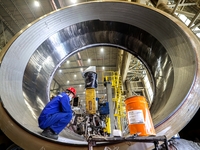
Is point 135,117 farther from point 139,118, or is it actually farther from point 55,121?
point 55,121

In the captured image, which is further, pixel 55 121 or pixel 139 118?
pixel 55 121

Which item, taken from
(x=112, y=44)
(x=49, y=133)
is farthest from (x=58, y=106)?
(x=112, y=44)

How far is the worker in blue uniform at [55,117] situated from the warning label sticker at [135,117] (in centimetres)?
92

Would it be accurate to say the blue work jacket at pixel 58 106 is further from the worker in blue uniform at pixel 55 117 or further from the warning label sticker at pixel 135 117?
the warning label sticker at pixel 135 117

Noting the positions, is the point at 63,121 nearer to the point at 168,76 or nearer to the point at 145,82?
the point at 168,76

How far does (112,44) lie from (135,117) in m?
2.12

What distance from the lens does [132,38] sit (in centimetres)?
256

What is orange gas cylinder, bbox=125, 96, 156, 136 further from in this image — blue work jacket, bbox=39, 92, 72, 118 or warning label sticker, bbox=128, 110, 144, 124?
blue work jacket, bbox=39, 92, 72, 118

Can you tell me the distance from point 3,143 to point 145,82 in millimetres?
10674

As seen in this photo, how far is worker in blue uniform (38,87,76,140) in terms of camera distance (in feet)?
5.10

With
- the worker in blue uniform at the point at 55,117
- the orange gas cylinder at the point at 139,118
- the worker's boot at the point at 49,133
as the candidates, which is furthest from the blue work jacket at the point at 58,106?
the orange gas cylinder at the point at 139,118

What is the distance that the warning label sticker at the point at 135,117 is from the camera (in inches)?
37.6

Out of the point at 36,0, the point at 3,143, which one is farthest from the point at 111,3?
the point at 36,0

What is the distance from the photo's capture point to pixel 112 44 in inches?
114
